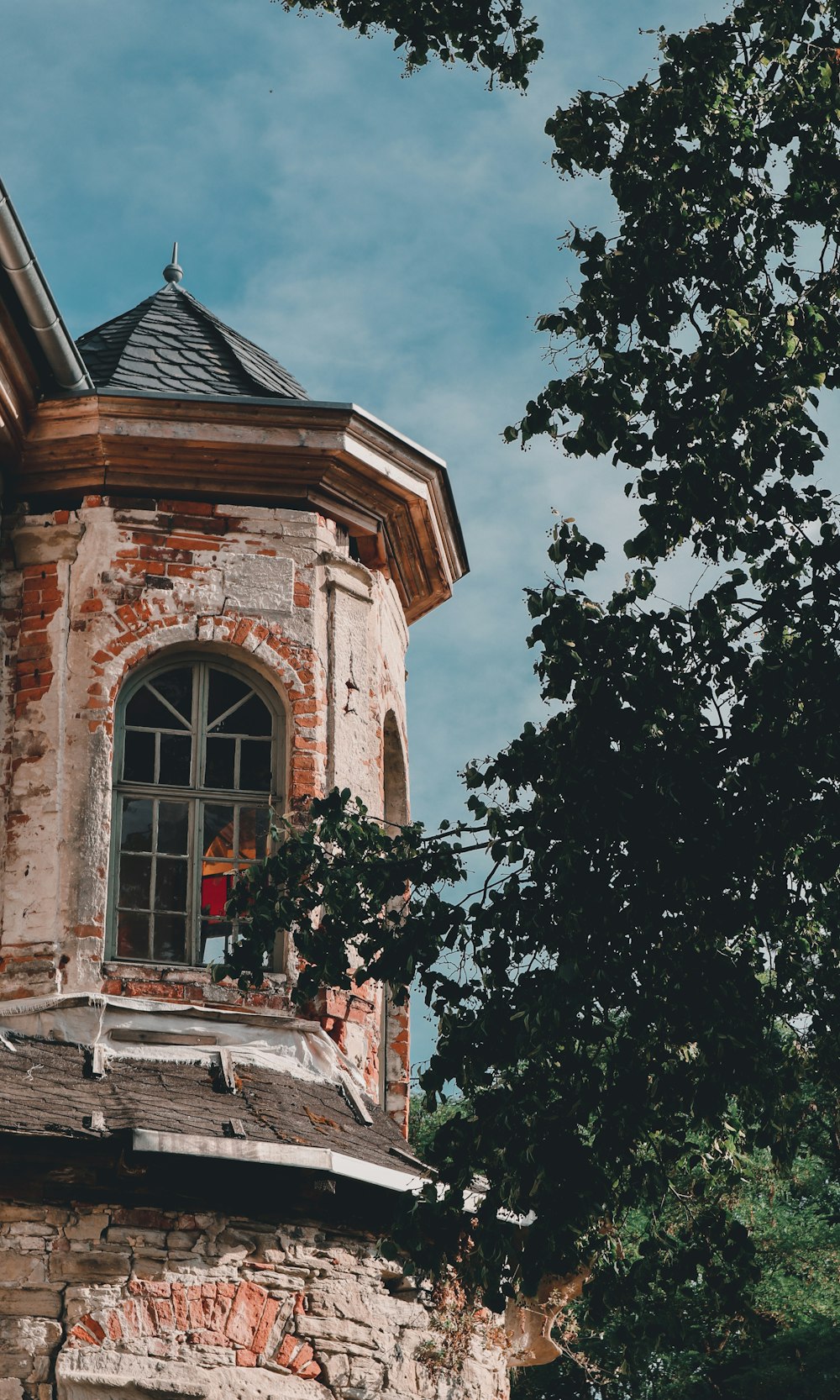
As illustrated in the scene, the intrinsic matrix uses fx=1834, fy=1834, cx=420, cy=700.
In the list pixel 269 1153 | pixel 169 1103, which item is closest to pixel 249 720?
pixel 169 1103

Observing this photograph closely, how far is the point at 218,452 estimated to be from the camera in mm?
10484

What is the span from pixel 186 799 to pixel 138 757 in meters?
0.37

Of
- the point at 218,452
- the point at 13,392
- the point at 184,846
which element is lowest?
the point at 184,846

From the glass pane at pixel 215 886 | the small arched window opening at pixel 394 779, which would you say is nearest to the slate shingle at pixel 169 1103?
the glass pane at pixel 215 886

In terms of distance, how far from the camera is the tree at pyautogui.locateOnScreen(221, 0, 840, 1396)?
23.4ft

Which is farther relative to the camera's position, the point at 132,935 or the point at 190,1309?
the point at 132,935

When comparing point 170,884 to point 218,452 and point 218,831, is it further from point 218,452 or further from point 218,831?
point 218,452

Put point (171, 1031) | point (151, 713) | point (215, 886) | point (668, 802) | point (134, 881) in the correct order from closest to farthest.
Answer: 1. point (668, 802)
2. point (171, 1031)
3. point (134, 881)
4. point (215, 886)
5. point (151, 713)

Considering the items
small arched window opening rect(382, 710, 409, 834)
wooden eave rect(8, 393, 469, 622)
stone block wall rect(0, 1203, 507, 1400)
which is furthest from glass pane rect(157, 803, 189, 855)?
stone block wall rect(0, 1203, 507, 1400)

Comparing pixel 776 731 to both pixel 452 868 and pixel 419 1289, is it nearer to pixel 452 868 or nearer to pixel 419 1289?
pixel 452 868

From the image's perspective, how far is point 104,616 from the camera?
10.2 m

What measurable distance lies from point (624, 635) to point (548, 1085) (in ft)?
5.99

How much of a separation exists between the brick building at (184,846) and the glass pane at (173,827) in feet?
0.05

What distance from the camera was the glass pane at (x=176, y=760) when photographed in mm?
10141
